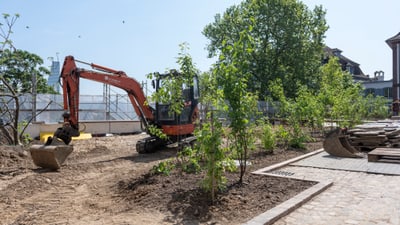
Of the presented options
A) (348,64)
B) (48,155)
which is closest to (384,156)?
(48,155)

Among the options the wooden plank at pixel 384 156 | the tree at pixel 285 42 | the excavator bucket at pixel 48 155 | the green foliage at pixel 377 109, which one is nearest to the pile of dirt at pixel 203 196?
the excavator bucket at pixel 48 155

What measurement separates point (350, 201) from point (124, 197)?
12.3 feet

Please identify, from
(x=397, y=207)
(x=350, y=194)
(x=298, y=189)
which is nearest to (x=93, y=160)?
(x=298, y=189)

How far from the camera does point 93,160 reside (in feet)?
36.2

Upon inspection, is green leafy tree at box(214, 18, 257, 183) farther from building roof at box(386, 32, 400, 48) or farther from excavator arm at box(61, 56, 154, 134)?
building roof at box(386, 32, 400, 48)

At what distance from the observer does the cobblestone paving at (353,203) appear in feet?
15.6

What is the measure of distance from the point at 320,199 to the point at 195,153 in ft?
7.16

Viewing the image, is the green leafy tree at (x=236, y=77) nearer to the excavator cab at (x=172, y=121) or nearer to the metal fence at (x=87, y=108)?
the excavator cab at (x=172, y=121)

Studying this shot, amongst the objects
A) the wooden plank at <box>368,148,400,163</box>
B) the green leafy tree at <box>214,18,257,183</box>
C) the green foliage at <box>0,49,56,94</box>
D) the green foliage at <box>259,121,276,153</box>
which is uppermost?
the green foliage at <box>0,49,56,94</box>

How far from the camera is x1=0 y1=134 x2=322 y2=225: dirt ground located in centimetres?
505

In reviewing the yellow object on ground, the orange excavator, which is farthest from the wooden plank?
the yellow object on ground

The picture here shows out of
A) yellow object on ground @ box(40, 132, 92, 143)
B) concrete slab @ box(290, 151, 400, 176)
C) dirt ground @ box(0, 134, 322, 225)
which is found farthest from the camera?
yellow object on ground @ box(40, 132, 92, 143)

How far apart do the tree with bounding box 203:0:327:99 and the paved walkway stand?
32.1 metres

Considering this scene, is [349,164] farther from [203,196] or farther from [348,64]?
[348,64]
